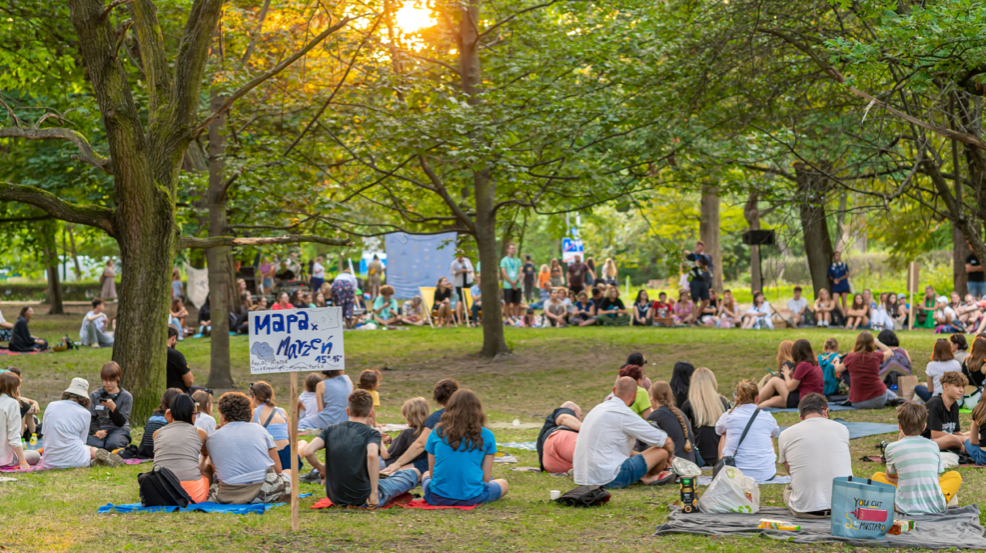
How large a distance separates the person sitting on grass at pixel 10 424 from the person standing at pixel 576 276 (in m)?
19.0

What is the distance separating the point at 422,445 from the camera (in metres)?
8.13

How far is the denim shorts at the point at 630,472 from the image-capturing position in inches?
327

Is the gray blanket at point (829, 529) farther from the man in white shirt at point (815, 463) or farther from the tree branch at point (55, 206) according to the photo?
the tree branch at point (55, 206)

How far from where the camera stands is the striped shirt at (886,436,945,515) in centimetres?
675

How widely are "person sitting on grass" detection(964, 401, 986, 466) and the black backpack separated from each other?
7.32 metres

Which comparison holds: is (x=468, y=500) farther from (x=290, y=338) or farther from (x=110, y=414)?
(x=110, y=414)

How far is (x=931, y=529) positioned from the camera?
6371 mm

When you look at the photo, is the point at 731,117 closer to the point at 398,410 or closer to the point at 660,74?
the point at 660,74

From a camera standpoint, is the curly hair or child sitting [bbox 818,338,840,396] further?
child sitting [bbox 818,338,840,396]

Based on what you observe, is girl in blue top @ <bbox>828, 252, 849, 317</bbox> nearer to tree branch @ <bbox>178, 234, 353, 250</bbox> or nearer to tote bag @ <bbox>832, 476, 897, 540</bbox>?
tree branch @ <bbox>178, 234, 353, 250</bbox>

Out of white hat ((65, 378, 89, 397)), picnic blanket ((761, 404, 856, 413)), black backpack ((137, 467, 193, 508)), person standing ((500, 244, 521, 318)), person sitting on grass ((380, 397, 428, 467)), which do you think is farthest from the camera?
person standing ((500, 244, 521, 318))

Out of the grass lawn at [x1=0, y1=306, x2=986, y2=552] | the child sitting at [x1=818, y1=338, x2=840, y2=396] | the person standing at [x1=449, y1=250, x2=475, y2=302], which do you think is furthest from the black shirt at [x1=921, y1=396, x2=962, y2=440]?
the person standing at [x1=449, y1=250, x2=475, y2=302]

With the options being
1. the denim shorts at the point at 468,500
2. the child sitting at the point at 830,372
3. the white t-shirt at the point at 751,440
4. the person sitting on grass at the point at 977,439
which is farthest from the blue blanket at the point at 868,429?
the denim shorts at the point at 468,500

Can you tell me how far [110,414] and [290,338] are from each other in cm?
439
